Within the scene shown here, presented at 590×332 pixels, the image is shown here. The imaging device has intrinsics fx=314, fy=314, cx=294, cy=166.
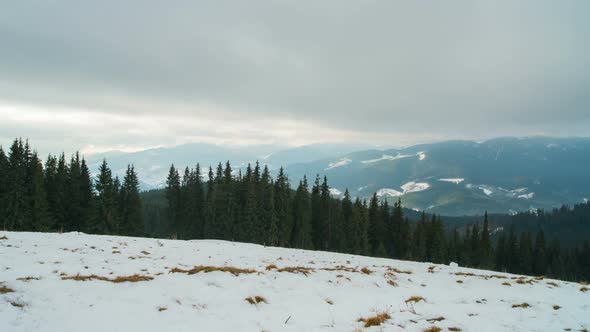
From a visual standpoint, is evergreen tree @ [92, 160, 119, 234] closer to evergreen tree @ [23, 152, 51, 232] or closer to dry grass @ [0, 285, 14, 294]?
evergreen tree @ [23, 152, 51, 232]

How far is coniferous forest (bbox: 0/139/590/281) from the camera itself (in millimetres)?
49656

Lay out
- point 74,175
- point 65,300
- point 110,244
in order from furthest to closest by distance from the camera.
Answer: point 74,175 → point 110,244 → point 65,300

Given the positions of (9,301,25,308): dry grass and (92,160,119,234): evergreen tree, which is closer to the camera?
(9,301,25,308): dry grass

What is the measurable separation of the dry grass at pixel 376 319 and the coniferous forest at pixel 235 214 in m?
55.7

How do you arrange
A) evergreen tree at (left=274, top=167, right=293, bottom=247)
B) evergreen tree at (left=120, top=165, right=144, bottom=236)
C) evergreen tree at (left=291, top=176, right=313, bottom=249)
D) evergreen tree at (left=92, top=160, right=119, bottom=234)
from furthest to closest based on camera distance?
1. evergreen tree at (left=291, top=176, right=313, bottom=249)
2. evergreen tree at (left=274, top=167, right=293, bottom=247)
3. evergreen tree at (left=120, top=165, right=144, bottom=236)
4. evergreen tree at (left=92, top=160, right=119, bottom=234)

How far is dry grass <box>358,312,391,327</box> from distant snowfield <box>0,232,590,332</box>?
0.63 feet

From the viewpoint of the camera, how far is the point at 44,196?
49312mm

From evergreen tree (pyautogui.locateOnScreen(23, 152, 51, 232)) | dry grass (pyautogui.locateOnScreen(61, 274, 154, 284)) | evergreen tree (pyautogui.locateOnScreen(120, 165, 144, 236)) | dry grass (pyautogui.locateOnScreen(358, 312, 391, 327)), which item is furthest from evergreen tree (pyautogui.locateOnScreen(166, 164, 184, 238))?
dry grass (pyautogui.locateOnScreen(358, 312, 391, 327))

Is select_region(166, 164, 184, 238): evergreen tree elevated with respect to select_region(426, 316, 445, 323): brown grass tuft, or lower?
lower

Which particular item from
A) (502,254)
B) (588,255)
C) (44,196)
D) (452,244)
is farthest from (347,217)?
(588,255)

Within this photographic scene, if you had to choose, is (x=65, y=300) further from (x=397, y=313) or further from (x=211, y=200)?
(x=211, y=200)

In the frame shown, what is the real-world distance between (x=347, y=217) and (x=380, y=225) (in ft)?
27.6

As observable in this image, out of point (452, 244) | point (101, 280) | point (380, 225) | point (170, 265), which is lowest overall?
point (452, 244)

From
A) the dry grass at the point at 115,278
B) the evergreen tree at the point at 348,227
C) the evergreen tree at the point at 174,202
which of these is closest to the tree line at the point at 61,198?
the evergreen tree at the point at 174,202
